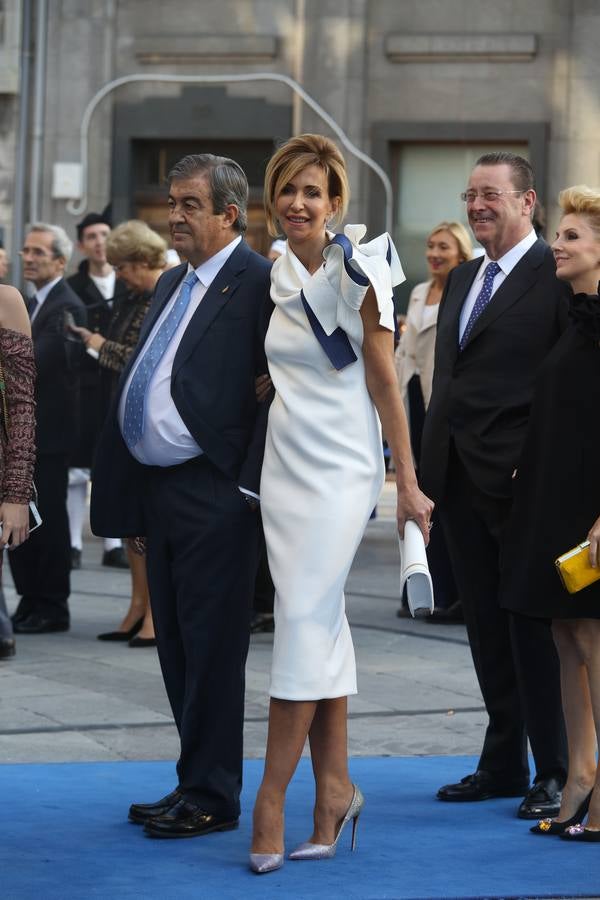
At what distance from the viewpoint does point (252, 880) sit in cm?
483

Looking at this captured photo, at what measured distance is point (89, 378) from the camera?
38.3 ft

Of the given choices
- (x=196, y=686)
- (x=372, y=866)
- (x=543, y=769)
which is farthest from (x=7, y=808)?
(x=543, y=769)

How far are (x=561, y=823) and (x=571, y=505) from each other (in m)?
0.93

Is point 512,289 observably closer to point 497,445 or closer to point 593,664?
point 497,445

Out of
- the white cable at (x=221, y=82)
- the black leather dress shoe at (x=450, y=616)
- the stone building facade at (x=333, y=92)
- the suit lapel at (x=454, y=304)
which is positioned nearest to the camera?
the suit lapel at (x=454, y=304)

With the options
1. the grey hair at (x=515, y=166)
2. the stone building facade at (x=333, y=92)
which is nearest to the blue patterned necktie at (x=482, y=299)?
the grey hair at (x=515, y=166)

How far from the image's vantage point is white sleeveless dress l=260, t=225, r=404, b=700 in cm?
496

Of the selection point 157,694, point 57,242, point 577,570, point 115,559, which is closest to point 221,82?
point 115,559

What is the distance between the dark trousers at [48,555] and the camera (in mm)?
9289

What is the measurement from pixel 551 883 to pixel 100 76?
16.2 metres

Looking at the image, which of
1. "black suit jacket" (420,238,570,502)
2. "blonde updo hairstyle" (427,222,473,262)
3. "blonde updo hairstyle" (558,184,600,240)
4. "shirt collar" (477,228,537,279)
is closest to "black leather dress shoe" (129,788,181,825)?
"black suit jacket" (420,238,570,502)

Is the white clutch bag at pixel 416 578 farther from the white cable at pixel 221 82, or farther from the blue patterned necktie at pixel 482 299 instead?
the white cable at pixel 221 82

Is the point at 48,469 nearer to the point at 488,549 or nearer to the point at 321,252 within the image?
the point at 488,549

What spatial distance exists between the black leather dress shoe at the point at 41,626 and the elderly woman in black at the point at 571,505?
13.9ft
